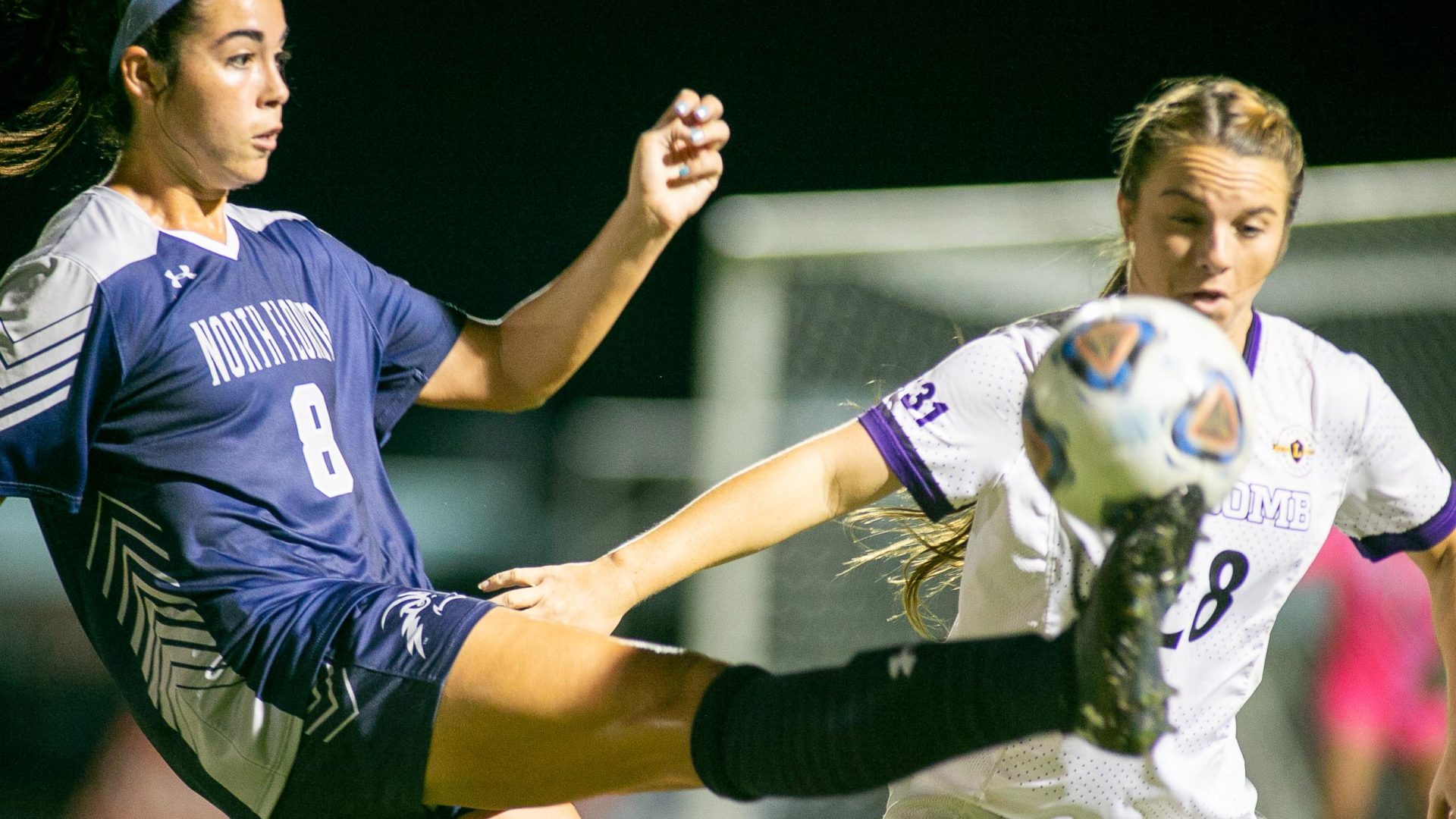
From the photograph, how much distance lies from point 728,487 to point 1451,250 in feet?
7.71

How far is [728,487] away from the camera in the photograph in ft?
5.44

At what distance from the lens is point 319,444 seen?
63.7 inches

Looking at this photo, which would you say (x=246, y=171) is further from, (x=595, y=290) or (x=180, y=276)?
(x=595, y=290)

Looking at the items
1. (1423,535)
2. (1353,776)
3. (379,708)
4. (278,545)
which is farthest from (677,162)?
(1353,776)

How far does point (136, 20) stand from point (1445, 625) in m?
1.88

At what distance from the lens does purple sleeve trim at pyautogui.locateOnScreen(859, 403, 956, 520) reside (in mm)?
1723

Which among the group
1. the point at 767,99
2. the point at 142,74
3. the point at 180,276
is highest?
the point at 142,74

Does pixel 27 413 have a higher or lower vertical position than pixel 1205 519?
higher

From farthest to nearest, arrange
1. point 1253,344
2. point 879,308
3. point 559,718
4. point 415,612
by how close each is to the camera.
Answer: point 879,308, point 1253,344, point 415,612, point 559,718

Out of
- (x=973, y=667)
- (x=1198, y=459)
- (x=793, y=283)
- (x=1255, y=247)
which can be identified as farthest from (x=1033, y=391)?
(x=793, y=283)

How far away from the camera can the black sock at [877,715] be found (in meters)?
1.19

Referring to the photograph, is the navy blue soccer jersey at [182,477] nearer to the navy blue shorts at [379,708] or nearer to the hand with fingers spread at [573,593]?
the navy blue shorts at [379,708]

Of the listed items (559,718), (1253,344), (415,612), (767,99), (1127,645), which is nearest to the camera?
(1127,645)

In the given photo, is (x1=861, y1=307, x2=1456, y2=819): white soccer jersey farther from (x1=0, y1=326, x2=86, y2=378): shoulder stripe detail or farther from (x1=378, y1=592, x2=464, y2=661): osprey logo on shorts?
(x1=0, y1=326, x2=86, y2=378): shoulder stripe detail
